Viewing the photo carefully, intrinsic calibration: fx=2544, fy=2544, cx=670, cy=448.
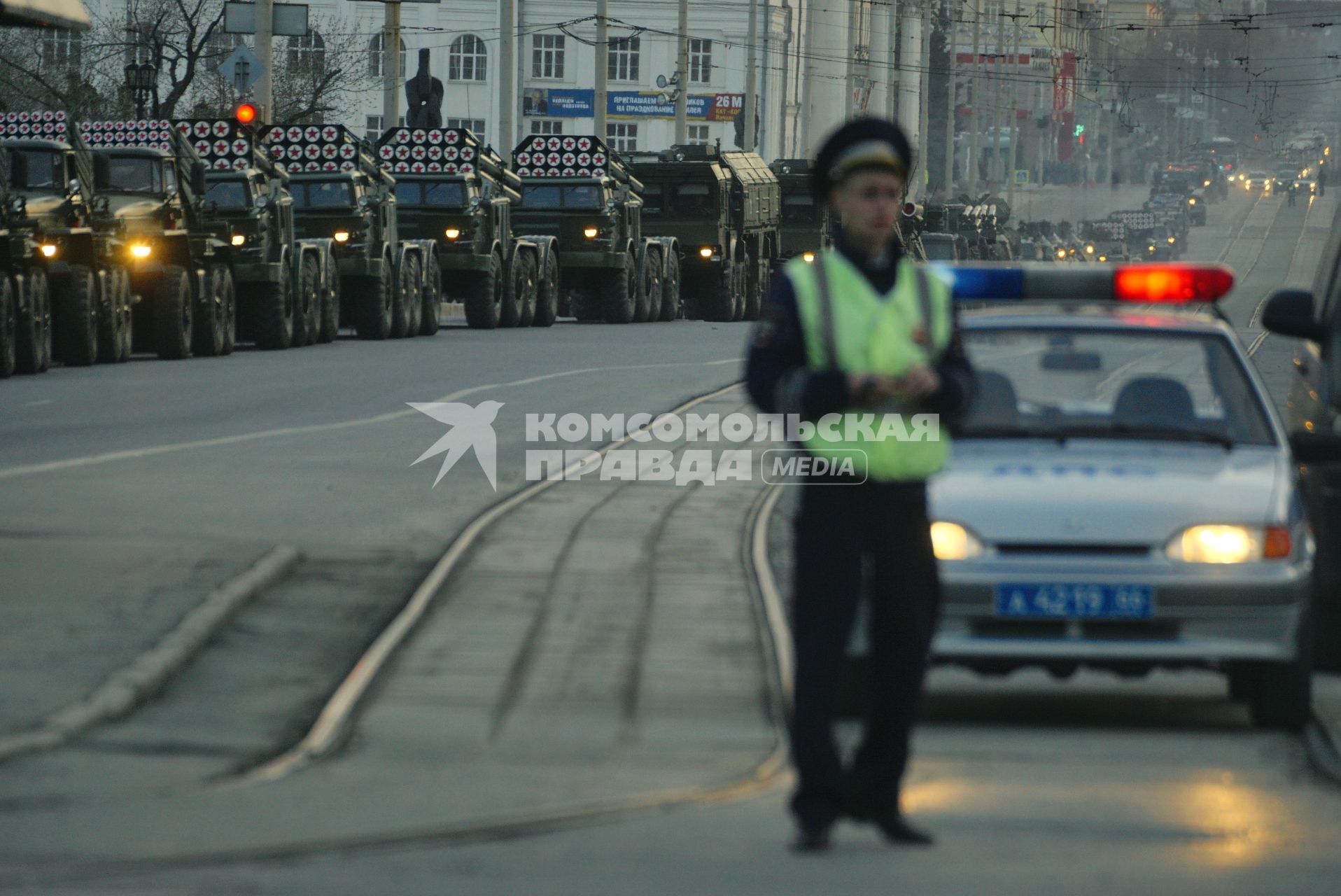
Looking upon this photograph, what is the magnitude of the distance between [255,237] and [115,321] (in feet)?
10.3

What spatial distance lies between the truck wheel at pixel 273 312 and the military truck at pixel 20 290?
5.63m

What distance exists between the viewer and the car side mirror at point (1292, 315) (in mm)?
9023

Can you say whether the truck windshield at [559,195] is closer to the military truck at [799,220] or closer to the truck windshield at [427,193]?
the truck windshield at [427,193]

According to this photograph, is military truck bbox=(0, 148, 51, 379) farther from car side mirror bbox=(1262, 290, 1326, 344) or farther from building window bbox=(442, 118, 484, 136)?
building window bbox=(442, 118, 484, 136)

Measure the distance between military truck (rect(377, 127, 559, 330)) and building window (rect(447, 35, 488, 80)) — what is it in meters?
58.5

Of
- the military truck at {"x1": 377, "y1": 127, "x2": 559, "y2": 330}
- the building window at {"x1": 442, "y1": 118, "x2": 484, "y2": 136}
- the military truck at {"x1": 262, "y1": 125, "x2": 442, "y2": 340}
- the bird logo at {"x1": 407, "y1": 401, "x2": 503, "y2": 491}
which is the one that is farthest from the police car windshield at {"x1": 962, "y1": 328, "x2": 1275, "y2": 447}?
the building window at {"x1": 442, "y1": 118, "x2": 484, "y2": 136}

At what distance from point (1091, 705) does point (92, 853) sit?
3.68 meters

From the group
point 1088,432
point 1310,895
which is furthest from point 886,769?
point 1088,432

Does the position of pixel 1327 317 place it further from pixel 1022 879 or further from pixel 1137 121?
pixel 1137 121

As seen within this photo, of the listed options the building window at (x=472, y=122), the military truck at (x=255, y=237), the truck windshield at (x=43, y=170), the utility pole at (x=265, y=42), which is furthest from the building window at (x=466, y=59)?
the truck windshield at (x=43, y=170)

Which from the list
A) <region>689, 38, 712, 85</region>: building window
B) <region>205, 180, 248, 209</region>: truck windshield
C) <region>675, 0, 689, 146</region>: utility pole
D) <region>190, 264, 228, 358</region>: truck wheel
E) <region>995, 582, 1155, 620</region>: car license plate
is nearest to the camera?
<region>995, 582, 1155, 620</region>: car license plate

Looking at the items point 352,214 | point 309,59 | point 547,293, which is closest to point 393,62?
point 547,293

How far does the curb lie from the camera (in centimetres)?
685

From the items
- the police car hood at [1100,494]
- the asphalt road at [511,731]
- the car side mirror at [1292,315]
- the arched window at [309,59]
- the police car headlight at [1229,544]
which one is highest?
the arched window at [309,59]
